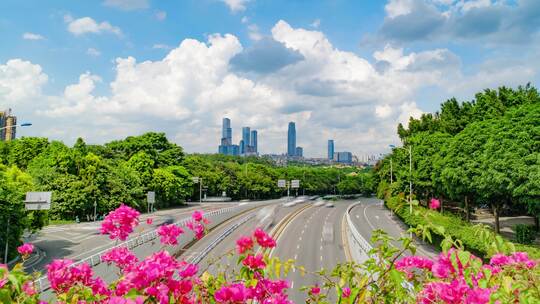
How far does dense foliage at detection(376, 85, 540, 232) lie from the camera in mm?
26031

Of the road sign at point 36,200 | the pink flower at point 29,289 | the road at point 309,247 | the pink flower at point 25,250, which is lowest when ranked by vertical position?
the road at point 309,247

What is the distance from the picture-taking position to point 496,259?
12.6ft

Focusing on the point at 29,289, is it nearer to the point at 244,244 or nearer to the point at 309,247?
the point at 244,244

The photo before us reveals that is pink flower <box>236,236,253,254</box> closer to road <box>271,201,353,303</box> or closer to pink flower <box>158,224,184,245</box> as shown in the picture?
pink flower <box>158,224,184,245</box>

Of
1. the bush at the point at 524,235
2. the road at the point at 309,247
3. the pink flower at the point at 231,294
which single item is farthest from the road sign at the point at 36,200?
the bush at the point at 524,235

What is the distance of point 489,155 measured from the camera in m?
29.0

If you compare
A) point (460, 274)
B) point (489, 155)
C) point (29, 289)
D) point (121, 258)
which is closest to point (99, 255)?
point (121, 258)

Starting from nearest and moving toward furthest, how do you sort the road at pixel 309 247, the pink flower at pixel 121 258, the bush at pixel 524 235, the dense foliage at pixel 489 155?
the pink flower at pixel 121 258
the road at pixel 309 247
the dense foliage at pixel 489 155
the bush at pixel 524 235

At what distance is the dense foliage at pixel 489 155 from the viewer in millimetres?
26031

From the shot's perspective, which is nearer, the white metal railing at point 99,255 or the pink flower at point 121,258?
the pink flower at point 121,258

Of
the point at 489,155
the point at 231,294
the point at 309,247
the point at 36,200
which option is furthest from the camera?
the point at 309,247

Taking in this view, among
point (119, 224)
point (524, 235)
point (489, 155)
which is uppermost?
point (489, 155)

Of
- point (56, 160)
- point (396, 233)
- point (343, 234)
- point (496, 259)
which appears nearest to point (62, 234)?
point (56, 160)

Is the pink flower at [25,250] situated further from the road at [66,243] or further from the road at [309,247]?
the road at [66,243]
